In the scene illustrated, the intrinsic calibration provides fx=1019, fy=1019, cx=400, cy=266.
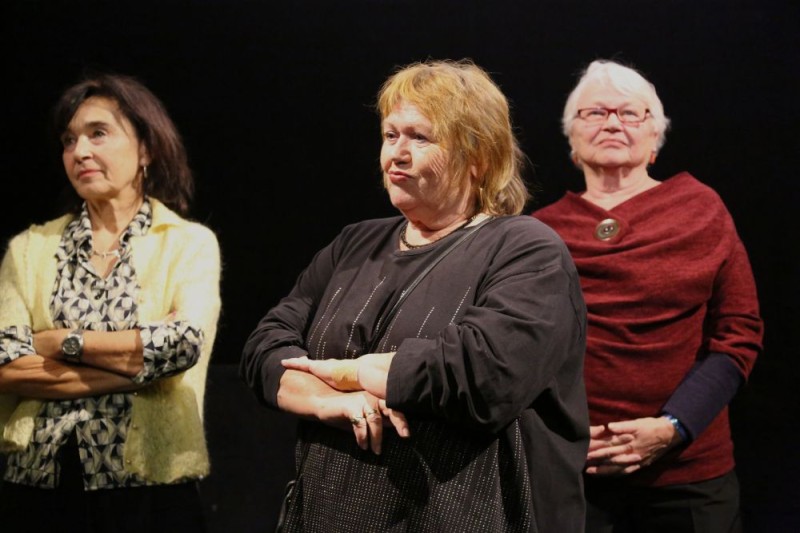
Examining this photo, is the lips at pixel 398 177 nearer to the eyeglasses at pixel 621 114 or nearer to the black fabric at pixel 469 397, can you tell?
the black fabric at pixel 469 397

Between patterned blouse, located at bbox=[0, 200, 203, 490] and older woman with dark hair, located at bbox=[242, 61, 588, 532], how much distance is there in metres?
0.37

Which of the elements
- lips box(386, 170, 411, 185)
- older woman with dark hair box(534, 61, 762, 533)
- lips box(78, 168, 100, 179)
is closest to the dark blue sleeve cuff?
older woman with dark hair box(534, 61, 762, 533)

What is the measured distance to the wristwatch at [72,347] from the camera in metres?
2.38

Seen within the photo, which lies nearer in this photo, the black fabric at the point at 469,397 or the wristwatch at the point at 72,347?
the black fabric at the point at 469,397

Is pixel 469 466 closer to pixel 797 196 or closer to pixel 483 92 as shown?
pixel 483 92

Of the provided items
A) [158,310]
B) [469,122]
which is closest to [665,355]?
[469,122]

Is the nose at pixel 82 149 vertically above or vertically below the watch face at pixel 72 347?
above

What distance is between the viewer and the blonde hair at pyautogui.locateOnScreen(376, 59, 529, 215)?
1968 mm

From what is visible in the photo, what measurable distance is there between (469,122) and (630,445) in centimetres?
89

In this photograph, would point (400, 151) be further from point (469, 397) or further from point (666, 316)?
point (666, 316)

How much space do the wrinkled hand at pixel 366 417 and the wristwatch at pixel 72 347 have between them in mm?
824

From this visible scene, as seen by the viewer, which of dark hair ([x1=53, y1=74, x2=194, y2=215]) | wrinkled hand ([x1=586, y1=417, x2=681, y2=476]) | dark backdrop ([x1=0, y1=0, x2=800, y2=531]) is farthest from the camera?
dark backdrop ([x1=0, y1=0, x2=800, y2=531])

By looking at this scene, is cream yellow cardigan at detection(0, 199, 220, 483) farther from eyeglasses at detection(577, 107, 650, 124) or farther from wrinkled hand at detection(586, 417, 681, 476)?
eyeglasses at detection(577, 107, 650, 124)

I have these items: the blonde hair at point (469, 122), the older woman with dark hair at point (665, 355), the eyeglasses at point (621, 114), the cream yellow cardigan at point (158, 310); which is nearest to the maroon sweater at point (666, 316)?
the older woman with dark hair at point (665, 355)
